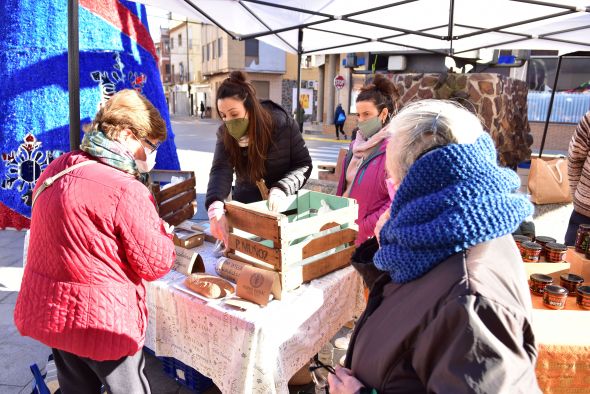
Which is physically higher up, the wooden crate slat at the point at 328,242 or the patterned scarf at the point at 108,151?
the patterned scarf at the point at 108,151

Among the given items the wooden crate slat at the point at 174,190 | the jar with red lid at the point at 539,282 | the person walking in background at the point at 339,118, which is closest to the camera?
the jar with red lid at the point at 539,282

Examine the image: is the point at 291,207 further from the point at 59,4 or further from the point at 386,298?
the point at 59,4

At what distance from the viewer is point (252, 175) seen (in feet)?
8.92

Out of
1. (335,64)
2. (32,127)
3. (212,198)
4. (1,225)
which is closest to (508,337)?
(212,198)

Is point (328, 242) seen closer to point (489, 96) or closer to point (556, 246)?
point (556, 246)

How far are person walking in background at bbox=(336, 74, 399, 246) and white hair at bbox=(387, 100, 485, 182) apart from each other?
1297 millimetres

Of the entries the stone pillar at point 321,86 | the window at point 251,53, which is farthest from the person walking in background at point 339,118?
the window at point 251,53

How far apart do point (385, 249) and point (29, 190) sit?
552 centimetres

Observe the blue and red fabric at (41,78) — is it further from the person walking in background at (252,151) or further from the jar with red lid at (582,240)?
the jar with red lid at (582,240)

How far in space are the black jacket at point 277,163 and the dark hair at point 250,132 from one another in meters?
0.04

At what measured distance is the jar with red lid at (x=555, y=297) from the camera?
186 centimetres

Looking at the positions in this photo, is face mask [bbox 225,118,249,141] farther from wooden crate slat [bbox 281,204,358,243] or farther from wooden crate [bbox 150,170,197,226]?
wooden crate slat [bbox 281,204,358,243]

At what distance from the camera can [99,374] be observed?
1.68 meters

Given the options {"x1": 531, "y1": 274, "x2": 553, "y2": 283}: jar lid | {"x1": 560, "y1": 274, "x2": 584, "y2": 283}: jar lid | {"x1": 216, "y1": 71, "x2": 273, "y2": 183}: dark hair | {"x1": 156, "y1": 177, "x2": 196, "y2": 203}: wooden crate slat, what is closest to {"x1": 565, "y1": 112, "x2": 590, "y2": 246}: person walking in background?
{"x1": 560, "y1": 274, "x2": 584, "y2": 283}: jar lid
